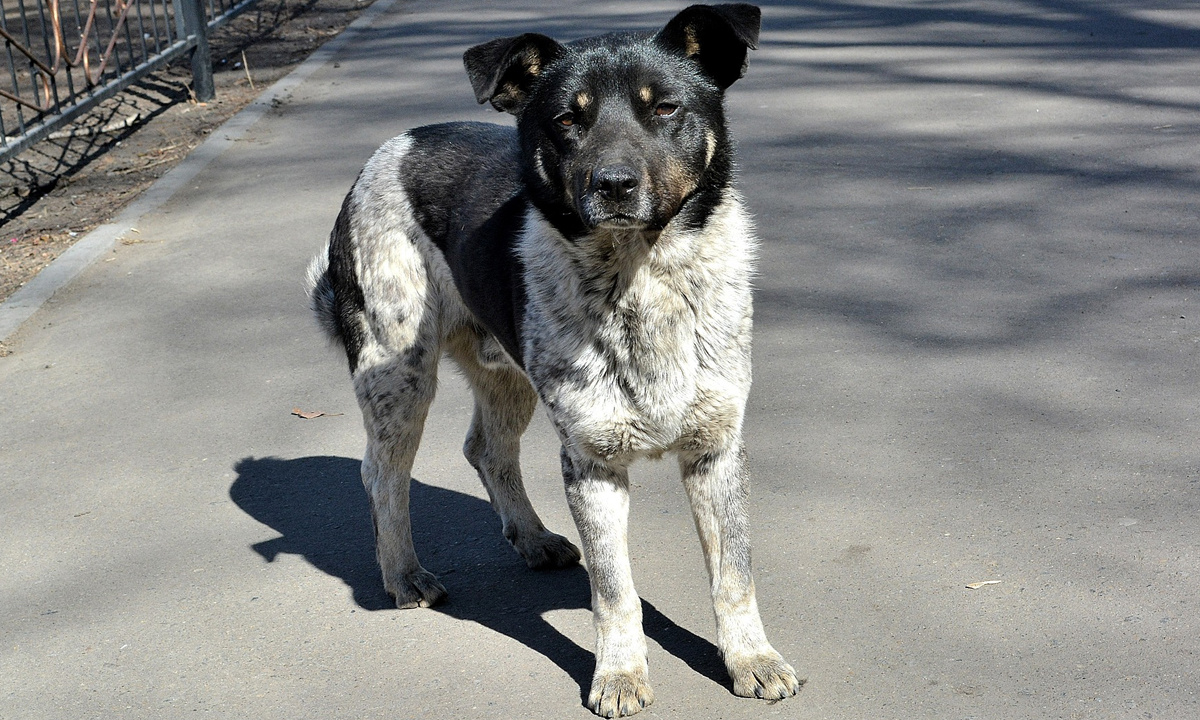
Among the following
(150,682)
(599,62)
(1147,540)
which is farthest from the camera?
(1147,540)

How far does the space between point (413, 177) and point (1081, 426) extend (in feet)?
8.90

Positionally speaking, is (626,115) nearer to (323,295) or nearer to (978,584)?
(323,295)

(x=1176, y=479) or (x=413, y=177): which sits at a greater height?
(x=413, y=177)

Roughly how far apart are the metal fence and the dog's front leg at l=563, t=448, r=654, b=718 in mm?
5685

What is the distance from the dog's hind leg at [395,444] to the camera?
417 centimetres

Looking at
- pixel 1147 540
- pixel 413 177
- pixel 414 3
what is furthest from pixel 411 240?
pixel 414 3

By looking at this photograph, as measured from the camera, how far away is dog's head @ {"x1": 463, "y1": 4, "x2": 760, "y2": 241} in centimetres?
321

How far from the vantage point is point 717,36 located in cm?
350

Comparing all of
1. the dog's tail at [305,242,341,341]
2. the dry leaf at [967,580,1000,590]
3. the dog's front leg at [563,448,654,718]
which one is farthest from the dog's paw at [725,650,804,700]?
the dog's tail at [305,242,341,341]

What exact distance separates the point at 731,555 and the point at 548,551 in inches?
36.4

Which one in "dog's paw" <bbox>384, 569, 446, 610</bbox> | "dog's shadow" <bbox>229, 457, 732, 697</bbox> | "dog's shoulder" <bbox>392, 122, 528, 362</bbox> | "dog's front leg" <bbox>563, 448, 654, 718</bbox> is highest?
"dog's shoulder" <bbox>392, 122, 528, 362</bbox>

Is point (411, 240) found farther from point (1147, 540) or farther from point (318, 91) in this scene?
point (318, 91)

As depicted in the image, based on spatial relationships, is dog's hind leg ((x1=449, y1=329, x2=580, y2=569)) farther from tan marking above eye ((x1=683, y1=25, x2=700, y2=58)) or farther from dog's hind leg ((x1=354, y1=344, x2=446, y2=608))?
tan marking above eye ((x1=683, y1=25, x2=700, y2=58))

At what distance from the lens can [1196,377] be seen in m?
5.09
